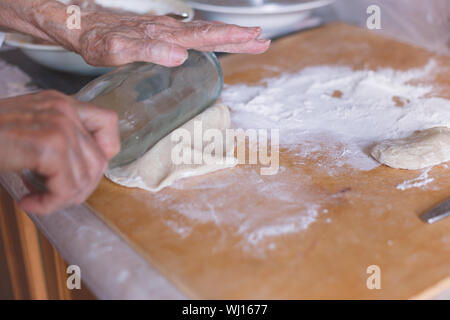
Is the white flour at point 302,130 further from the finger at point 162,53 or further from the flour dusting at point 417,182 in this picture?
the finger at point 162,53

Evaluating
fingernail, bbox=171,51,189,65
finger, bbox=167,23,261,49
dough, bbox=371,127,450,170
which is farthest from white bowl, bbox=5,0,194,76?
dough, bbox=371,127,450,170

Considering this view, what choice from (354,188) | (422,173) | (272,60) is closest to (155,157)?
(354,188)

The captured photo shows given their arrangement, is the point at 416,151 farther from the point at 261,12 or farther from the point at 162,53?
the point at 261,12

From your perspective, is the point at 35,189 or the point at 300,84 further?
the point at 300,84

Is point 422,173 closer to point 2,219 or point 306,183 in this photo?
point 306,183

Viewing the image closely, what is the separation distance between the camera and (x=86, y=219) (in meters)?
0.79

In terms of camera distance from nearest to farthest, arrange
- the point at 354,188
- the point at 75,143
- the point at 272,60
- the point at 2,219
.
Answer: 1. the point at 75,143
2. the point at 354,188
3. the point at 2,219
4. the point at 272,60

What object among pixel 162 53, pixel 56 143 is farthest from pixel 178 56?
pixel 56 143

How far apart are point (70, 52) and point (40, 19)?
12cm

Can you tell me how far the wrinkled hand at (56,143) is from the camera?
0.61 m

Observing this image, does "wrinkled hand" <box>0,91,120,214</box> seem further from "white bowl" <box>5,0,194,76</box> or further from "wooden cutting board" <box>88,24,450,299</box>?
"white bowl" <box>5,0,194,76</box>

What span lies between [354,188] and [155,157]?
0.38 metres

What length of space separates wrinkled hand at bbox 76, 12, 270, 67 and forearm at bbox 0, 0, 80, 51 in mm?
45
